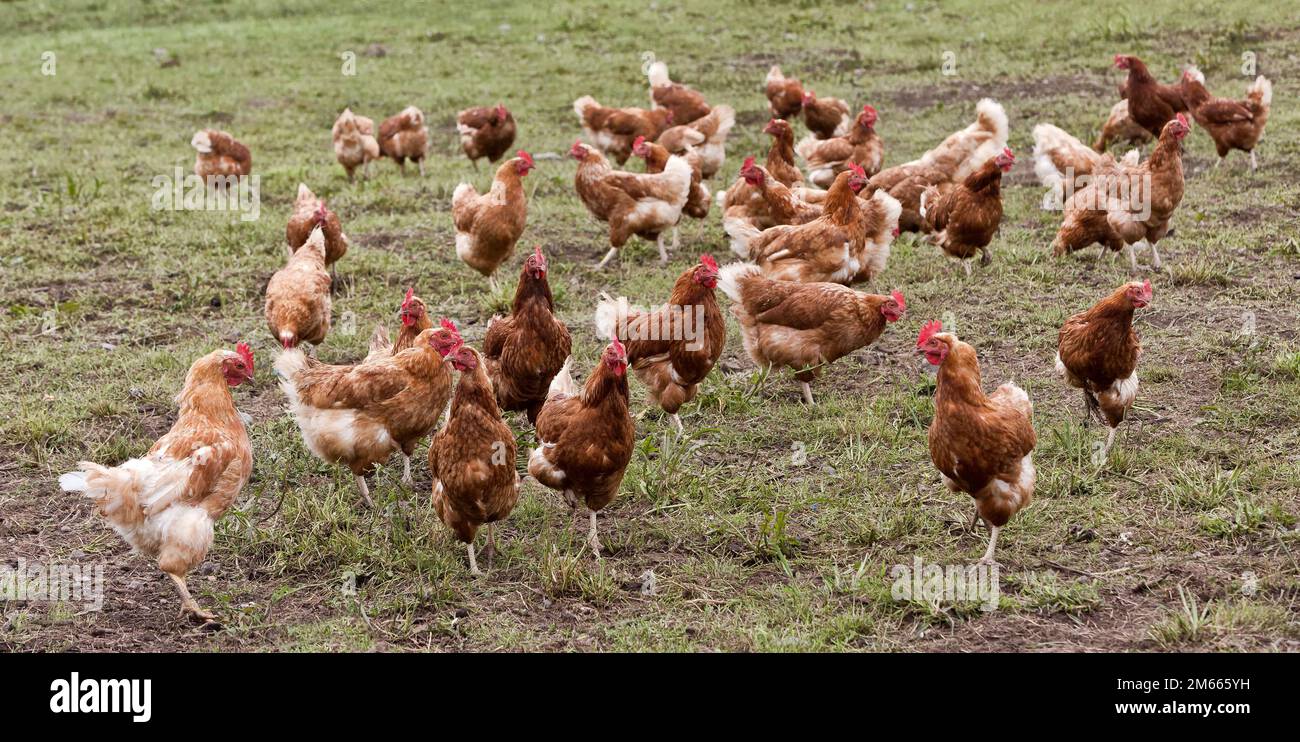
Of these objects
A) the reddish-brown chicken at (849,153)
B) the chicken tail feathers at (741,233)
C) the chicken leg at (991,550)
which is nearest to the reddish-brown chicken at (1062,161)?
the reddish-brown chicken at (849,153)

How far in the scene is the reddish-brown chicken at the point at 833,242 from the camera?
7.63 metres

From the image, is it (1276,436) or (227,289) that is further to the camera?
(227,289)

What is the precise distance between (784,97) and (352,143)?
196 inches

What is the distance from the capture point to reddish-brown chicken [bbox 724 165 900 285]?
7.63m

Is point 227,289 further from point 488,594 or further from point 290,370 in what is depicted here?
point 488,594

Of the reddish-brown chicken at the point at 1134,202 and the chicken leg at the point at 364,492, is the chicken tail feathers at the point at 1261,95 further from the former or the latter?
the chicken leg at the point at 364,492

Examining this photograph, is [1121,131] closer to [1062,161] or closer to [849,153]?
[1062,161]

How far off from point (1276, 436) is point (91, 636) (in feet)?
19.2

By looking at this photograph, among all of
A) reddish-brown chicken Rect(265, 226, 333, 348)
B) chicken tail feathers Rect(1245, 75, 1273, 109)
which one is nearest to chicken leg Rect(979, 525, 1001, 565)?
reddish-brown chicken Rect(265, 226, 333, 348)

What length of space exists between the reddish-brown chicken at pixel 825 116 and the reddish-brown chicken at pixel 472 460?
8.35 m

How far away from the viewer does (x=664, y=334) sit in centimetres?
640

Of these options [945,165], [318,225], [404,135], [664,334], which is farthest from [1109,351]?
[404,135]

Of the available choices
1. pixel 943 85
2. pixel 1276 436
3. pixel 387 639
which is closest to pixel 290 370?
pixel 387 639

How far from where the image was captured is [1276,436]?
19.5 feet
